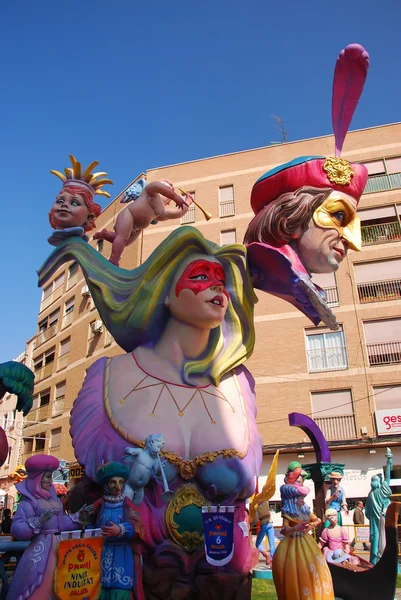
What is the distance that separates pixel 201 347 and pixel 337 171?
7.75ft

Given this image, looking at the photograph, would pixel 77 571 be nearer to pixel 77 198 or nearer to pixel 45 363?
pixel 77 198

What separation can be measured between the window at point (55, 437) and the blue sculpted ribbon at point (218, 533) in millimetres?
19338

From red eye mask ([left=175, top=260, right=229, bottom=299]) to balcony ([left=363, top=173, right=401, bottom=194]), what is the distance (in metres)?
14.3

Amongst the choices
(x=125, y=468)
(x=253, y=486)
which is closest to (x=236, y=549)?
(x=253, y=486)

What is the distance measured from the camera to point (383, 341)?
15789 millimetres

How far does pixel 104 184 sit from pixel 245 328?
7.50 feet

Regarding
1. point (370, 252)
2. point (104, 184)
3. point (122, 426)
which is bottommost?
point (122, 426)

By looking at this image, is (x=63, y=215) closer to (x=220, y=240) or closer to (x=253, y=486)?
(x=253, y=486)

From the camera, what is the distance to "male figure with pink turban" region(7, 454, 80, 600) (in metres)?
3.07

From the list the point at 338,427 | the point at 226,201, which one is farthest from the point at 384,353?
the point at 226,201

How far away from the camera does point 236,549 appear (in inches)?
157

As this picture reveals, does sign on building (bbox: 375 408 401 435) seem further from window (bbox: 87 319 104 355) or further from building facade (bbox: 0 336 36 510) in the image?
building facade (bbox: 0 336 36 510)

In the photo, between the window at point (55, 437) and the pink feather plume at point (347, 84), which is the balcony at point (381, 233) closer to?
the pink feather plume at point (347, 84)

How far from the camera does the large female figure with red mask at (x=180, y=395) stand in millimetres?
3848
